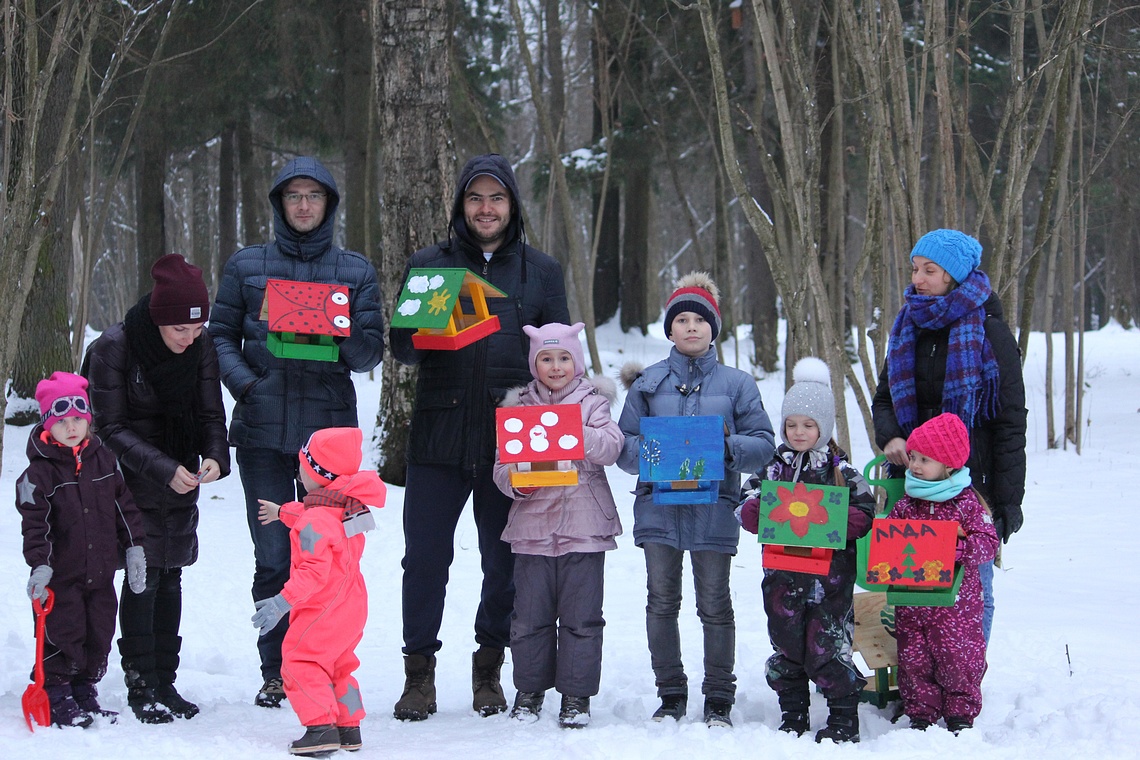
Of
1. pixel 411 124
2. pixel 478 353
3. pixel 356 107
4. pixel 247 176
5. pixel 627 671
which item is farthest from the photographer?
pixel 247 176

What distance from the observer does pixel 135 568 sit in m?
3.72

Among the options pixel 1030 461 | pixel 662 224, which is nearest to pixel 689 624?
pixel 1030 461

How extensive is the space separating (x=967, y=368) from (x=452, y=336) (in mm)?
1936

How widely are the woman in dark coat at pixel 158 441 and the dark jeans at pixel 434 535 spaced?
Result: 2.59ft

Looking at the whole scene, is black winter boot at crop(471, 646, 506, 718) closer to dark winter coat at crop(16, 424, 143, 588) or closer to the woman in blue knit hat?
dark winter coat at crop(16, 424, 143, 588)

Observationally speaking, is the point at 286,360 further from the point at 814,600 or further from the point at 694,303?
the point at 814,600

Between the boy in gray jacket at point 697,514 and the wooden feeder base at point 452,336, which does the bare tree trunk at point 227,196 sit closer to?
the wooden feeder base at point 452,336

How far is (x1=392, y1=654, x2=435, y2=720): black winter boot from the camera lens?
153 inches

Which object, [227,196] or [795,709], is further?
[227,196]

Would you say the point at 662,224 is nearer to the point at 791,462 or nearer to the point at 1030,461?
the point at 1030,461

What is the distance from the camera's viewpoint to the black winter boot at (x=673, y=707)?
3834 mm

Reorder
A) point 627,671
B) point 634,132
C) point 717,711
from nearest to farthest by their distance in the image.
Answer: point 717,711, point 627,671, point 634,132

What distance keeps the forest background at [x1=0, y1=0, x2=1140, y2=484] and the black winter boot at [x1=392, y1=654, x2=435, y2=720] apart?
3.10 metres

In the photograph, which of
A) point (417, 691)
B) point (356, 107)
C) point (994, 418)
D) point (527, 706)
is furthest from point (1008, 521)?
point (356, 107)
